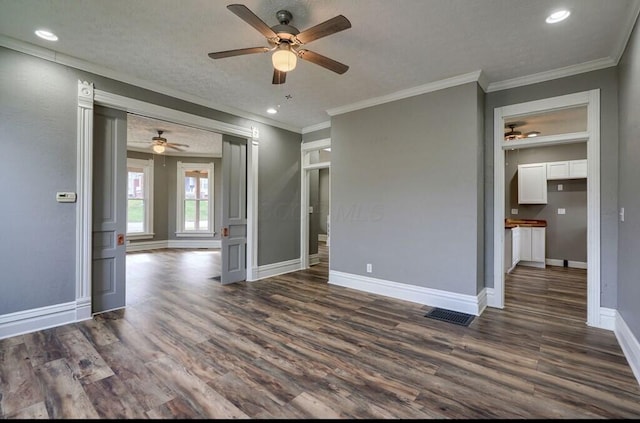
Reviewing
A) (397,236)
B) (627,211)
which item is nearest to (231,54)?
(397,236)

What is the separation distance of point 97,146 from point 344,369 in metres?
3.67

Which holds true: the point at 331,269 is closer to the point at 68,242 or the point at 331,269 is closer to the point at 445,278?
the point at 445,278

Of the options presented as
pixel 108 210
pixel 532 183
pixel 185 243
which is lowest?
pixel 185 243

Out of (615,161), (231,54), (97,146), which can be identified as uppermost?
A: (231,54)

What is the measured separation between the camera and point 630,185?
2.46 m

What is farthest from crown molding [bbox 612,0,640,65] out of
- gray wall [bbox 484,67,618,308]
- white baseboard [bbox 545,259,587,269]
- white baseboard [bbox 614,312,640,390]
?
white baseboard [bbox 545,259,587,269]

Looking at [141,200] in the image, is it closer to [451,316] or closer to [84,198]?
[84,198]

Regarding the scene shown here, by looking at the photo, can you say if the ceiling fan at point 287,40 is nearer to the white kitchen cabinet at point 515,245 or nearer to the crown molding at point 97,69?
the crown molding at point 97,69

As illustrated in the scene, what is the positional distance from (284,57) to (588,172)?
348cm

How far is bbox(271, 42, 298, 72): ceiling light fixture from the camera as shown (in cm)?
236

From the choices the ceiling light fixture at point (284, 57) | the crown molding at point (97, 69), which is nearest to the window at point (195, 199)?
the crown molding at point (97, 69)

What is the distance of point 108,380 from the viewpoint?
2.08m

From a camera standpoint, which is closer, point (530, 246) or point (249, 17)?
point (249, 17)

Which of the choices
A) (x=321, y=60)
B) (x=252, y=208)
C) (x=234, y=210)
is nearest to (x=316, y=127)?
(x=252, y=208)
